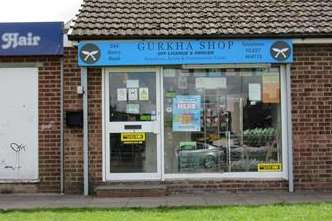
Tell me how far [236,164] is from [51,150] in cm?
367

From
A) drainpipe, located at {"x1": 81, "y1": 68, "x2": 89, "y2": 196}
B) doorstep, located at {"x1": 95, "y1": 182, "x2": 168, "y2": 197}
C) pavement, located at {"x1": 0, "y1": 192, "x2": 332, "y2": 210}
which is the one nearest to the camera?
pavement, located at {"x1": 0, "y1": 192, "x2": 332, "y2": 210}

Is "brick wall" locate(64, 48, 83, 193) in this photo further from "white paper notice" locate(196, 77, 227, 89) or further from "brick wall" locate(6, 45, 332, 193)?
"white paper notice" locate(196, 77, 227, 89)

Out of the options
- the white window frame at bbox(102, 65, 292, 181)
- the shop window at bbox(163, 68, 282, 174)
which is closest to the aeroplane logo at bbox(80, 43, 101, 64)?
the white window frame at bbox(102, 65, 292, 181)

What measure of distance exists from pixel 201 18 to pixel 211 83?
133 cm

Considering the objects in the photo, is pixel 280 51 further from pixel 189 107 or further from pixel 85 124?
pixel 85 124

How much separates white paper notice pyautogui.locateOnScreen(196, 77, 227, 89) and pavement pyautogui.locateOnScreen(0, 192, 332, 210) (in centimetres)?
212

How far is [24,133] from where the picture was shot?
13289 millimetres

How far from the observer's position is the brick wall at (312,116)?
13.0 m

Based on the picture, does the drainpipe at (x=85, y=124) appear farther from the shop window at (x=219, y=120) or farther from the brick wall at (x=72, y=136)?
the shop window at (x=219, y=120)

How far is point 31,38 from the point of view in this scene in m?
13.1

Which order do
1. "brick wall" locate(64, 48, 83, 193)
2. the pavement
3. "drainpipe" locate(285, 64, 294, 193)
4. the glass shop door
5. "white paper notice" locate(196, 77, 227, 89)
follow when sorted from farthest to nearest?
1. "white paper notice" locate(196, 77, 227, 89)
2. the glass shop door
3. "brick wall" locate(64, 48, 83, 193)
4. "drainpipe" locate(285, 64, 294, 193)
5. the pavement

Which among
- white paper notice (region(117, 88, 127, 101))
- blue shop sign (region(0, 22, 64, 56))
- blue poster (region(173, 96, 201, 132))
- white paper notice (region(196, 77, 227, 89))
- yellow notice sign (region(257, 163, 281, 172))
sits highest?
blue shop sign (region(0, 22, 64, 56))

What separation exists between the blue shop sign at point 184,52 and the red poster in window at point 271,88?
0.48 meters

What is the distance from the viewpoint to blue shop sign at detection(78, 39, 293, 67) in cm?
1282
